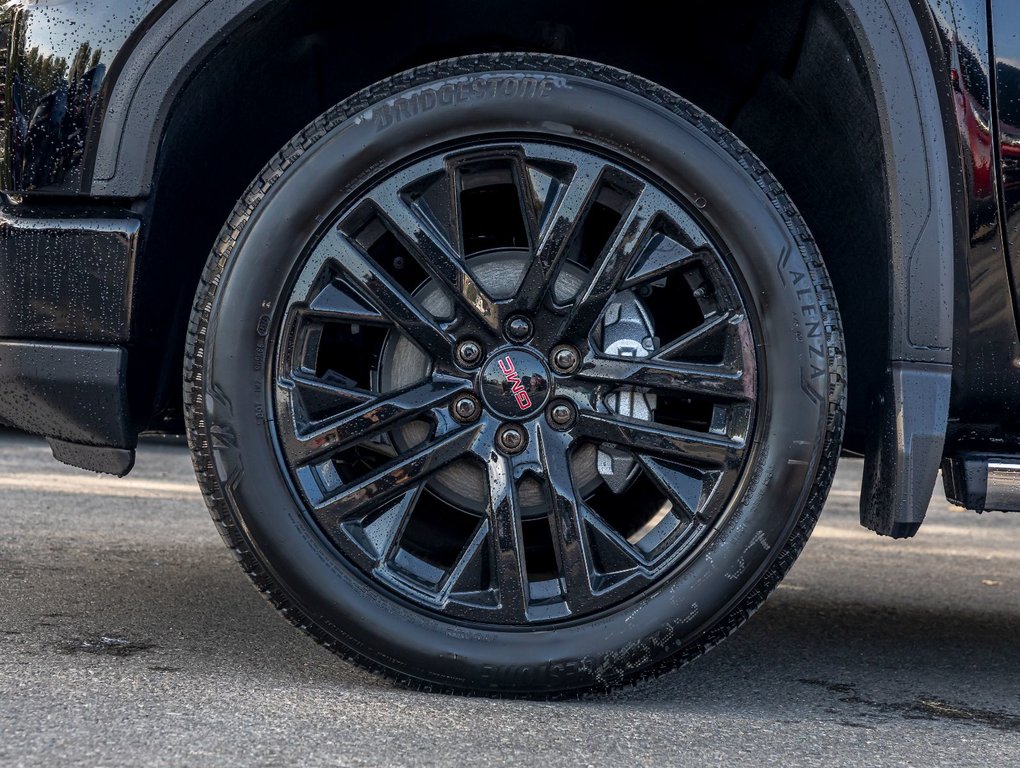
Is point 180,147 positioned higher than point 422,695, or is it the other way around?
point 180,147

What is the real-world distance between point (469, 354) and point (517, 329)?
9 centimetres

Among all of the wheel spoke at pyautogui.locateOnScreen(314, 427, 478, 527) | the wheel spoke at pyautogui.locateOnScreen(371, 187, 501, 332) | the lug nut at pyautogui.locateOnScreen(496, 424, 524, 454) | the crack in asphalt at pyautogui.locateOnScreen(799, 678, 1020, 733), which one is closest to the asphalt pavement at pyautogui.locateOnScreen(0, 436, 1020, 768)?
the crack in asphalt at pyautogui.locateOnScreen(799, 678, 1020, 733)

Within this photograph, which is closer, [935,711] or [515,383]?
[515,383]

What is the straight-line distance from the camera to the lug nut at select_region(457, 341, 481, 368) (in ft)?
6.01

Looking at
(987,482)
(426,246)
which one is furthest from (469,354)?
(987,482)

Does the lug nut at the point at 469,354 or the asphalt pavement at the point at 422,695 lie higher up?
Answer: the lug nut at the point at 469,354

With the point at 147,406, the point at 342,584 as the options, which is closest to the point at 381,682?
the point at 342,584

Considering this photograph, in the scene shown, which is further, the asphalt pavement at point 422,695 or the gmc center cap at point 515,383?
the gmc center cap at point 515,383

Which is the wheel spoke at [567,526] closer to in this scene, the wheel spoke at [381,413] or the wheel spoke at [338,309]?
the wheel spoke at [381,413]

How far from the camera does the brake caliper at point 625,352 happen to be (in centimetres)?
189

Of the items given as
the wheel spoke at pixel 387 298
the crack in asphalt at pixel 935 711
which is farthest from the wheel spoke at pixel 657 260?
the crack in asphalt at pixel 935 711

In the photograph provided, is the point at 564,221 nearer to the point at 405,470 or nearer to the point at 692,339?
the point at 692,339

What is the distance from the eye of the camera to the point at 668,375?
6.03 feet

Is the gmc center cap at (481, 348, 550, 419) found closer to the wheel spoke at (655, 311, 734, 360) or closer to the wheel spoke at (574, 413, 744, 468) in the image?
the wheel spoke at (574, 413, 744, 468)
